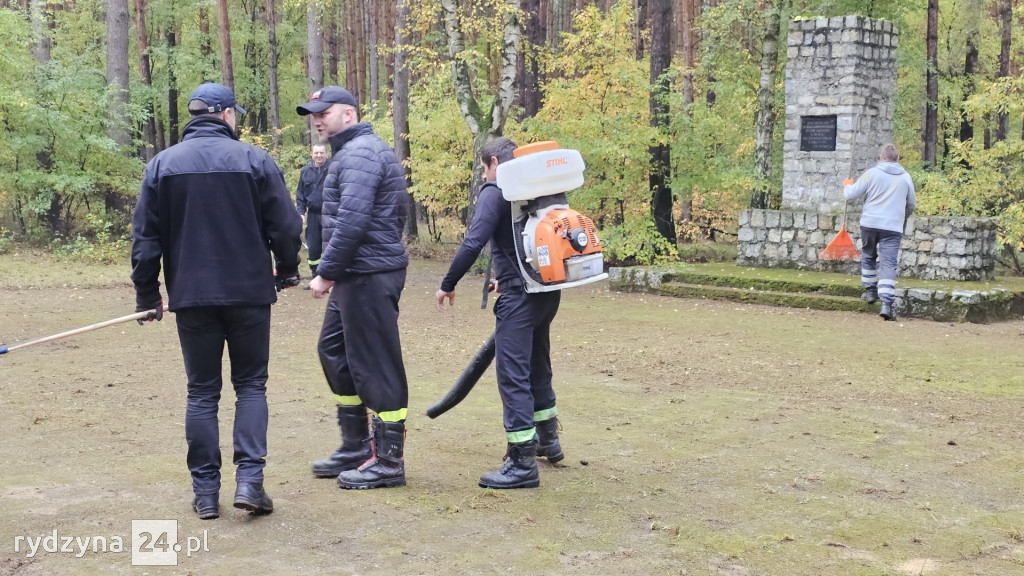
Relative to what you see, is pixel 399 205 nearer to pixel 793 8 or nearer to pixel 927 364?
pixel 927 364

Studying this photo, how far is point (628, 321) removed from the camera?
12.1m

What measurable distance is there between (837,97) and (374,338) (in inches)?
489

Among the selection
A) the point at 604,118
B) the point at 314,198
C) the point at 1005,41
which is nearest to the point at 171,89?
the point at 604,118

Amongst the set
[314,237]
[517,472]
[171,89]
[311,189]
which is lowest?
[517,472]

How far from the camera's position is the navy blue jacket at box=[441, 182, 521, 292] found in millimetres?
5207

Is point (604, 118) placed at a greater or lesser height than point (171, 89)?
lesser

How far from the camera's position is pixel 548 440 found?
562 cm

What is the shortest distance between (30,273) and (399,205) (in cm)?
1275

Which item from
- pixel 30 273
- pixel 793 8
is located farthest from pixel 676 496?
pixel 793 8

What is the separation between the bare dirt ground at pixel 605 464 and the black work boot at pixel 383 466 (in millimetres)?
81

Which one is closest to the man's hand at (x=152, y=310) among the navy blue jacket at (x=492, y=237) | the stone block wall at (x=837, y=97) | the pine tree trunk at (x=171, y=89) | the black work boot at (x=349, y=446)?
the black work boot at (x=349, y=446)

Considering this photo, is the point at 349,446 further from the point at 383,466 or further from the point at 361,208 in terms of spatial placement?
the point at 361,208

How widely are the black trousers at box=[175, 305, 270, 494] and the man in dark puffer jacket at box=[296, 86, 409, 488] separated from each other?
1.46 feet

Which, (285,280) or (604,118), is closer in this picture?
(285,280)
